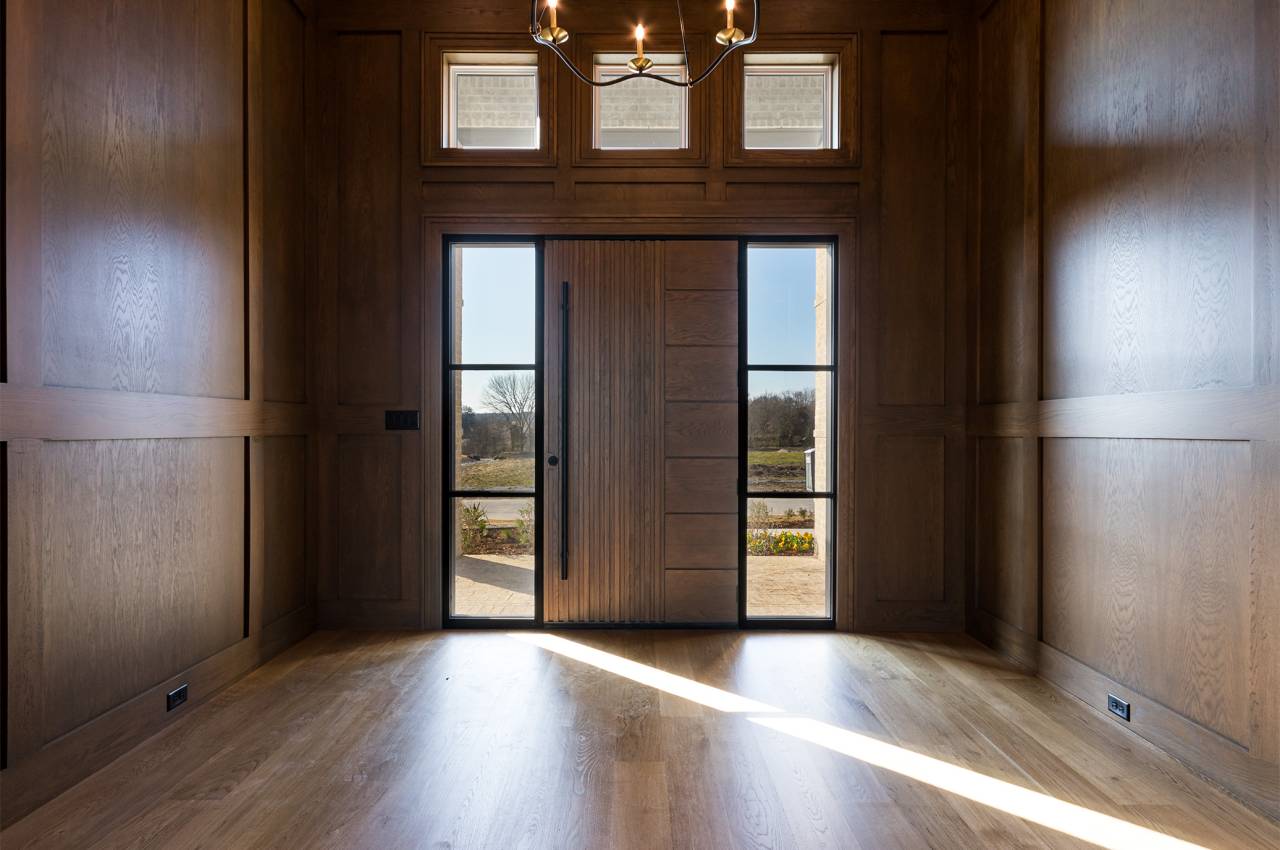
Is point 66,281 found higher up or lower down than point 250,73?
lower down

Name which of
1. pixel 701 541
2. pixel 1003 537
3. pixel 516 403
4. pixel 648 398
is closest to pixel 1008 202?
pixel 1003 537

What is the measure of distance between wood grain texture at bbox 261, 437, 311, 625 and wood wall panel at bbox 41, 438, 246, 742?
10.1 inches

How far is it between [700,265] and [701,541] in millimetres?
1660

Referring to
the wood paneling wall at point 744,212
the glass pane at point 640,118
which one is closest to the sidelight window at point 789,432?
the wood paneling wall at point 744,212

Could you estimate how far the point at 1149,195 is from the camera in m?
2.97

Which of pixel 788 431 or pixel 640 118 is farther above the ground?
pixel 640 118

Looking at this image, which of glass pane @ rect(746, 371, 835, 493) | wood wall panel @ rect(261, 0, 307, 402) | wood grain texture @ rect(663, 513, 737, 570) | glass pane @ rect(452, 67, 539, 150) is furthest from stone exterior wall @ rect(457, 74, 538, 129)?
wood grain texture @ rect(663, 513, 737, 570)

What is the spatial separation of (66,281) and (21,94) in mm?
588

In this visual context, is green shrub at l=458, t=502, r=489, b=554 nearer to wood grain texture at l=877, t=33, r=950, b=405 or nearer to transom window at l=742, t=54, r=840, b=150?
wood grain texture at l=877, t=33, r=950, b=405

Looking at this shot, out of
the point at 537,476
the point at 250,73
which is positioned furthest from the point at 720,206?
the point at 250,73

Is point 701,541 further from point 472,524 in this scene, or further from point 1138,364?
point 1138,364

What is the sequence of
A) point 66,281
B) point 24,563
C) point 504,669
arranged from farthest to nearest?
1. point 504,669
2. point 66,281
3. point 24,563

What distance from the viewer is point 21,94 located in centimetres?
234

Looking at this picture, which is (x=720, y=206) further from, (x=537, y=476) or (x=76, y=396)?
(x=76, y=396)
